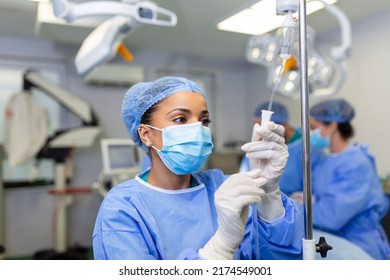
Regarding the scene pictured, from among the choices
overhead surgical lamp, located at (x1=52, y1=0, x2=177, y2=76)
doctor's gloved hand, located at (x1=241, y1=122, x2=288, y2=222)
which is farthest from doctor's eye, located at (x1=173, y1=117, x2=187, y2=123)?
overhead surgical lamp, located at (x1=52, y1=0, x2=177, y2=76)

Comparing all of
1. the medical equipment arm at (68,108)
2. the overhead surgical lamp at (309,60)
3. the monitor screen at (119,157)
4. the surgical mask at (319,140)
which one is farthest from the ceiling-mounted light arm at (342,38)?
the medical equipment arm at (68,108)

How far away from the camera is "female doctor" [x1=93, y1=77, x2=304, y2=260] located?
26.4 inches

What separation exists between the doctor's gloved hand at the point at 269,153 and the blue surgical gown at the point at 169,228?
82mm

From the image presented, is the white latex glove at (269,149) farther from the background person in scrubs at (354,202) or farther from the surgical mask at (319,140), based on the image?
the surgical mask at (319,140)

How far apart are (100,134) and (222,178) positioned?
2298 mm

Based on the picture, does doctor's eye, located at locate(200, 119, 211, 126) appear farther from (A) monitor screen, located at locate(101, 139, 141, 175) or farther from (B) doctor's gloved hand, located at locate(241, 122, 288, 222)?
(A) monitor screen, located at locate(101, 139, 141, 175)

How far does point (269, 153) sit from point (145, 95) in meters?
0.35

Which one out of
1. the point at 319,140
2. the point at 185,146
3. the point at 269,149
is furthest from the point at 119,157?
the point at 269,149

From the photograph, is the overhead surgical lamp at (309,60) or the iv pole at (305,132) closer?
the iv pole at (305,132)

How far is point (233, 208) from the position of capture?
615mm

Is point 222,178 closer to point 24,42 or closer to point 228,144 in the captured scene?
point 228,144

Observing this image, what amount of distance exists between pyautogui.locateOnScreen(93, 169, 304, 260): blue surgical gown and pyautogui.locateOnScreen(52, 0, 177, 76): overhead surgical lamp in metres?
0.68

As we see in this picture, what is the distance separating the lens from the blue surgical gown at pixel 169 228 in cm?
72

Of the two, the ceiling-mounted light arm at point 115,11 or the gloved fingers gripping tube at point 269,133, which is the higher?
the ceiling-mounted light arm at point 115,11
